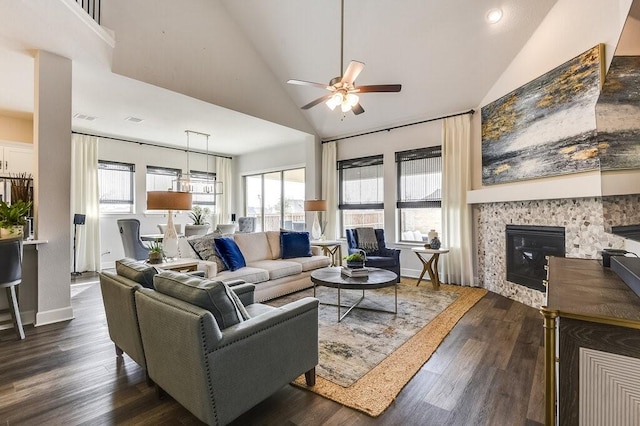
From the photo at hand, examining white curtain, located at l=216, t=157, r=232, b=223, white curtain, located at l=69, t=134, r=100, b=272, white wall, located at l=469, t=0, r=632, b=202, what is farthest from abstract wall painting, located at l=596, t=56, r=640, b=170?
white curtain, located at l=216, t=157, r=232, b=223

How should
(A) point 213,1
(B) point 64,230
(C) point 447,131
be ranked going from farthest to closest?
(C) point 447,131 < (A) point 213,1 < (B) point 64,230

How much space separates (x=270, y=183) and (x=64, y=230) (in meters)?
5.09

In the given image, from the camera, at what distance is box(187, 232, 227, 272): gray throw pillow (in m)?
3.79

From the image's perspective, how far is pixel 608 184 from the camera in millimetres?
2484

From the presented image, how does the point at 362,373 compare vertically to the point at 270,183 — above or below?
below

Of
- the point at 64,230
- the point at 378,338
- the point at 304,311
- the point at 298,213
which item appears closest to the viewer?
the point at 304,311

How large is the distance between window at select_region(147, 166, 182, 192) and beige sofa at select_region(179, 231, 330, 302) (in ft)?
13.2

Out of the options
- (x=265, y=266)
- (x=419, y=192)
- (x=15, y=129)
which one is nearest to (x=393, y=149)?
(x=419, y=192)

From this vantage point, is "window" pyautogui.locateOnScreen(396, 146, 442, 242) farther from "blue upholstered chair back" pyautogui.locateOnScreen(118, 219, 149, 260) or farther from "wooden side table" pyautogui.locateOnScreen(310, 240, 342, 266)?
"blue upholstered chair back" pyautogui.locateOnScreen(118, 219, 149, 260)

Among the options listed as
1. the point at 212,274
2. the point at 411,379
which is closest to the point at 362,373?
the point at 411,379

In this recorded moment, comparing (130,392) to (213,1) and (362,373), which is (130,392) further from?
(213,1)

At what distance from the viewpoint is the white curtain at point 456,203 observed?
15.8ft

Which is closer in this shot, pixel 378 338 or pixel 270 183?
pixel 378 338

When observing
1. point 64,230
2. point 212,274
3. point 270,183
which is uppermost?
point 270,183
